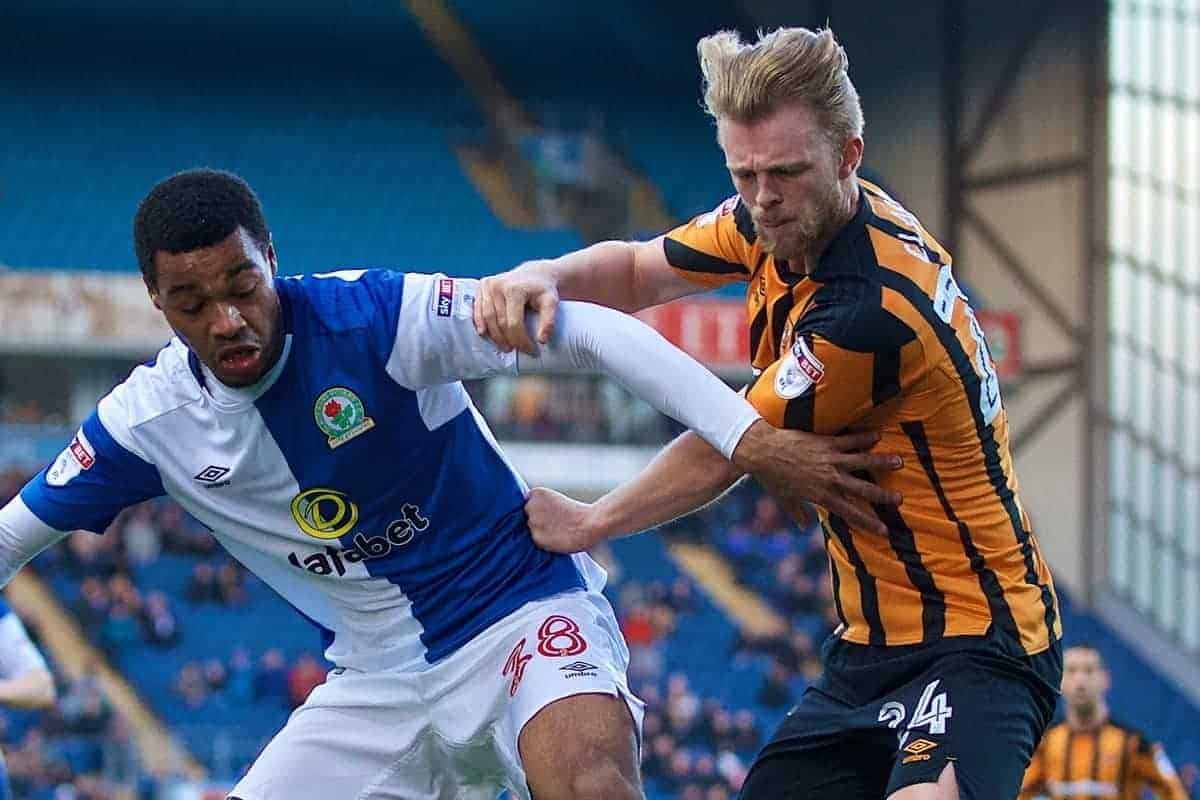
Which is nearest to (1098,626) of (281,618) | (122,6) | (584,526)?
(281,618)

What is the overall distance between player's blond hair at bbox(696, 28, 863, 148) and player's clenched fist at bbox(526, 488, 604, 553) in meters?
Result: 1.02

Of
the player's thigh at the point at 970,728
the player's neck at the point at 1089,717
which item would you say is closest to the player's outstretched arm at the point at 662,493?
the player's thigh at the point at 970,728

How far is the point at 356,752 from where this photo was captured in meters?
4.38

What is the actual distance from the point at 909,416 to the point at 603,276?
98cm

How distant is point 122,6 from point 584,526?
2107 cm

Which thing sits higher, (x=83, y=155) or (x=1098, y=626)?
(x=83, y=155)

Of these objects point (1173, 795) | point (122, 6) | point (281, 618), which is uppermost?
point (122, 6)

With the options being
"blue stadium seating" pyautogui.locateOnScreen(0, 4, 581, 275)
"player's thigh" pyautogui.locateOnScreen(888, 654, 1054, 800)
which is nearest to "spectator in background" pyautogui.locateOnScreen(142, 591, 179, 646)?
"blue stadium seating" pyautogui.locateOnScreen(0, 4, 581, 275)

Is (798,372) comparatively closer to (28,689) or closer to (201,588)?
(28,689)

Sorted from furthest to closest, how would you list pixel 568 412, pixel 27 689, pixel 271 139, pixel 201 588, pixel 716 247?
pixel 271 139
pixel 568 412
pixel 201 588
pixel 27 689
pixel 716 247

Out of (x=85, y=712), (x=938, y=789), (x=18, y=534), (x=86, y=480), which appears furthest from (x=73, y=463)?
(x=85, y=712)

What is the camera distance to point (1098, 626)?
2244 centimetres

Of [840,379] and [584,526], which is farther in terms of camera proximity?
[584,526]

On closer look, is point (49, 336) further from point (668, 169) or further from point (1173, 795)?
point (1173, 795)
